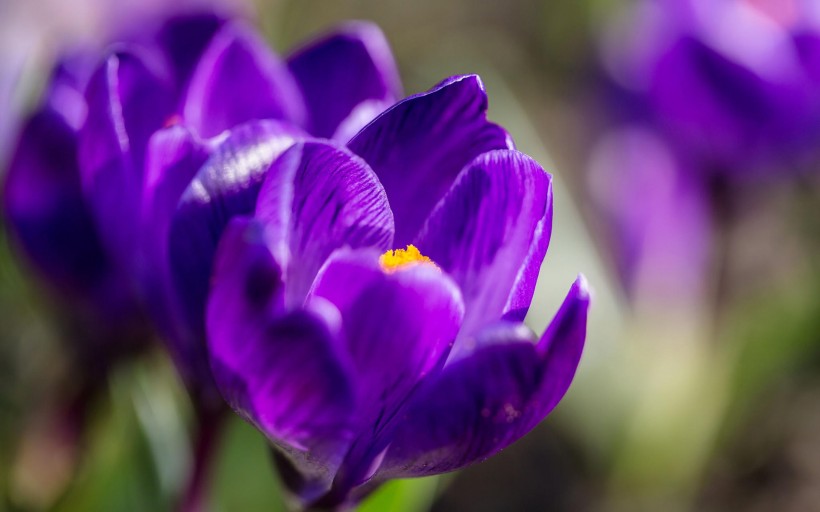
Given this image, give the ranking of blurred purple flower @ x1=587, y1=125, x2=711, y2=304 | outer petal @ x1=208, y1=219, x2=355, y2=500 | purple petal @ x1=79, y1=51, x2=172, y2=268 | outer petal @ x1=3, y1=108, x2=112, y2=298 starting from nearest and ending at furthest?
outer petal @ x1=208, y1=219, x2=355, y2=500 < purple petal @ x1=79, y1=51, x2=172, y2=268 < outer petal @ x1=3, y1=108, x2=112, y2=298 < blurred purple flower @ x1=587, y1=125, x2=711, y2=304

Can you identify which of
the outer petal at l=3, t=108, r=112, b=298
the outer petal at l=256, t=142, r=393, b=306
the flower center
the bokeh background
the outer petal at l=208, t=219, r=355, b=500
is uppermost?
the outer petal at l=256, t=142, r=393, b=306

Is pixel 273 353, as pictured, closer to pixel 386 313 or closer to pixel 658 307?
pixel 386 313

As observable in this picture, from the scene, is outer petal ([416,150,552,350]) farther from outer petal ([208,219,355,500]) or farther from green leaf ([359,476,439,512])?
green leaf ([359,476,439,512])

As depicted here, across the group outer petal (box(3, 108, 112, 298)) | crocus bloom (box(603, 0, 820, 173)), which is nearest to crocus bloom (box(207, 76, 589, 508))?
outer petal (box(3, 108, 112, 298))

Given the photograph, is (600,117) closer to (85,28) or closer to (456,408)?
(85,28)

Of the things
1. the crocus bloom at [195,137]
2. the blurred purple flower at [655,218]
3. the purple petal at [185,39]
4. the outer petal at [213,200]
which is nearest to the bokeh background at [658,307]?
the blurred purple flower at [655,218]

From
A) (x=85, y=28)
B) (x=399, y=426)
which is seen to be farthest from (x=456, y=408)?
(x=85, y=28)

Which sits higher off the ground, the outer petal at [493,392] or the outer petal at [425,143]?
the outer petal at [425,143]

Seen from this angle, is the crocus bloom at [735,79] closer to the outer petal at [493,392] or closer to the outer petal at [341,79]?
the outer petal at [341,79]
